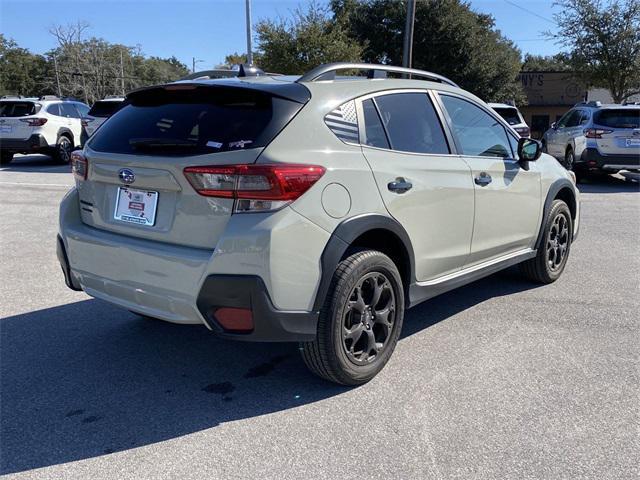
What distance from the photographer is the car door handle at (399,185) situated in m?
3.40

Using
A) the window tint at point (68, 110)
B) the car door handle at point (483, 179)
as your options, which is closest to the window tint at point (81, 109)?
the window tint at point (68, 110)

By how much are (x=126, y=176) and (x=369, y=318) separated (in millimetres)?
1588

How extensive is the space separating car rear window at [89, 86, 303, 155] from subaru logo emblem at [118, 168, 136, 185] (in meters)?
0.13

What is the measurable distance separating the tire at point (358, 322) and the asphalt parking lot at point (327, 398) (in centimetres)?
16

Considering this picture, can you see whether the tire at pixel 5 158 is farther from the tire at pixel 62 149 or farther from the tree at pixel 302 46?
the tree at pixel 302 46

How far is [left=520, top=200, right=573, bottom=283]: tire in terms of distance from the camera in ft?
17.0

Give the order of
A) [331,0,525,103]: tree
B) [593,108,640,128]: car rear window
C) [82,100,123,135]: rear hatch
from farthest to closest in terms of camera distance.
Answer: [331,0,525,103]: tree
[82,100,123,135]: rear hatch
[593,108,640,128]: car rear window

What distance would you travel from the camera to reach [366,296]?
3.40 m

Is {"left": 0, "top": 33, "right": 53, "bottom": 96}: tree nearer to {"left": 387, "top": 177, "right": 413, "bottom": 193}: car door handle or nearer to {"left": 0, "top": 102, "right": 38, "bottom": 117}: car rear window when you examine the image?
{"left": 0, "top": 102, "right": 38, "bottom": 117}: car rear window

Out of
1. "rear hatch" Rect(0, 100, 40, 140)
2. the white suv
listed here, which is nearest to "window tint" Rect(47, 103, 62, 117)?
the white suv

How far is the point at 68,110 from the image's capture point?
55.6 feet

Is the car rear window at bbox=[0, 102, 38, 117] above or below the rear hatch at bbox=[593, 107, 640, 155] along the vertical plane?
above

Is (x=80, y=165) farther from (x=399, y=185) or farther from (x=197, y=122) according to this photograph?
(x=399, y=185)

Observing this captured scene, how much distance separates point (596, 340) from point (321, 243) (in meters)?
2.32
